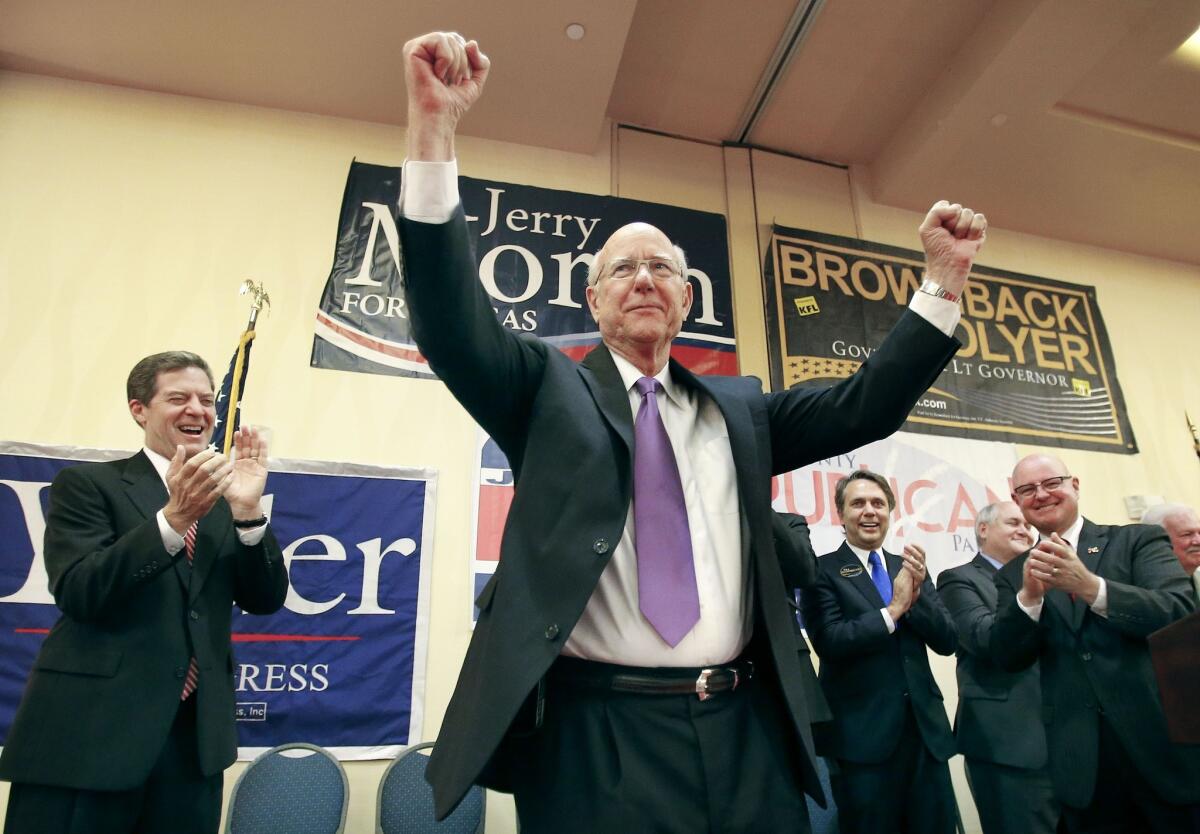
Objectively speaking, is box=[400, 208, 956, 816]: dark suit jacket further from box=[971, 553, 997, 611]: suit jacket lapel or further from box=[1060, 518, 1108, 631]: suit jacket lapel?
box=[971, 553, 997, 611]: suit jacket lapel

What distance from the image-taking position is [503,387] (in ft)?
3.38

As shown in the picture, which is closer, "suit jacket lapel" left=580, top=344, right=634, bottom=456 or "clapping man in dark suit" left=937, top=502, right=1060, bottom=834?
"suit jacket lapel" left=580, top=344, right=634, bottom=456

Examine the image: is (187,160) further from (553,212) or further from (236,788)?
(236,788)

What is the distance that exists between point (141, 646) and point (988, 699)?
263 centimetres

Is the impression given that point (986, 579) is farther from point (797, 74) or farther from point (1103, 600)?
point (797, 74)

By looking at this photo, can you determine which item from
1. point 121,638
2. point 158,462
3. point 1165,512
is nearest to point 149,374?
point 158,462

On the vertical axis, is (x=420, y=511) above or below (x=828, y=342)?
below

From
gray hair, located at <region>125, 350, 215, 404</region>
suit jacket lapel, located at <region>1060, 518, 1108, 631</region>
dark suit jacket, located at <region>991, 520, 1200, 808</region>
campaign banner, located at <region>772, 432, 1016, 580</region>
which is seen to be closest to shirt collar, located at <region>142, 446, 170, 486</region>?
gray hair, located at <region>125, 350, 215, 404</region>

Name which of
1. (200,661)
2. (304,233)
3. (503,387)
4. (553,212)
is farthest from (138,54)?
(503,387)

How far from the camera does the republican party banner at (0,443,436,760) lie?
300 centimetres

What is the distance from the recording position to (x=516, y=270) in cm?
413

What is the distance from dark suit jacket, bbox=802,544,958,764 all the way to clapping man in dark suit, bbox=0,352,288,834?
66.7 inches

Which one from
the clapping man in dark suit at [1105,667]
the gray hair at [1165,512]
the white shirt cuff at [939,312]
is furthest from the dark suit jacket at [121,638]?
the gray hair at [1165,512]

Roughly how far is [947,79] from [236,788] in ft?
17.2
